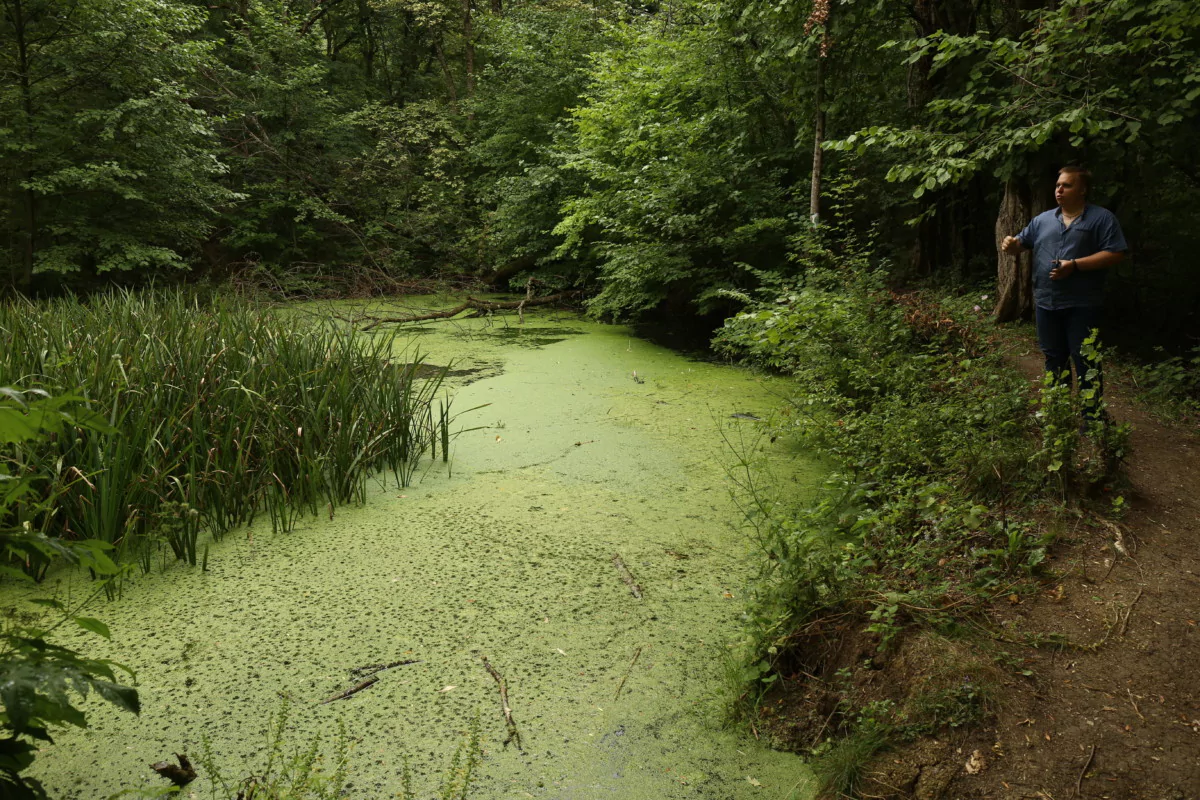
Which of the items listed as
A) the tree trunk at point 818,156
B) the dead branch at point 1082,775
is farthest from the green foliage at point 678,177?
the dead branch at point 1082,775

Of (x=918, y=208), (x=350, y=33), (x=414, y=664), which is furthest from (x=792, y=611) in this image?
(x=350, y=33)

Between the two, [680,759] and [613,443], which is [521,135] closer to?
[613,443]

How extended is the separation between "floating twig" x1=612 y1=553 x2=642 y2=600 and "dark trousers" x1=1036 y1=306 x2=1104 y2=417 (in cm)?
185

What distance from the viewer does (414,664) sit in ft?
7.05

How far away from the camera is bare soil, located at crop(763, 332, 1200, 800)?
1.52 metres

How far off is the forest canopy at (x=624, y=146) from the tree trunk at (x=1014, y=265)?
3cm

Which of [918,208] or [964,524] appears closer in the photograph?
[964,524]

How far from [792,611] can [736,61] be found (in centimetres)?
644

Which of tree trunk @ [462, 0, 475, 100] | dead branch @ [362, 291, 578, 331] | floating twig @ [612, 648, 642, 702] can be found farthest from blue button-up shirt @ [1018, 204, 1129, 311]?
tree trunk @ [462, 0, 475, 100]

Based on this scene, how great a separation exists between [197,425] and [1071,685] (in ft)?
10.2

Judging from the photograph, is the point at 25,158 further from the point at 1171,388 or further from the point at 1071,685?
the point at 1171,388

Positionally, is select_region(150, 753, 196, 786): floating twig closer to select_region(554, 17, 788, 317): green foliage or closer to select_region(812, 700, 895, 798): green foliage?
select_region(812, 700, 895, 798): green foliage

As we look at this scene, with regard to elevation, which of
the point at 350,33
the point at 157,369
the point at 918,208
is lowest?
the point at 157,369

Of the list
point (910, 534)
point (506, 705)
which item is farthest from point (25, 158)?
point (910, 534)
